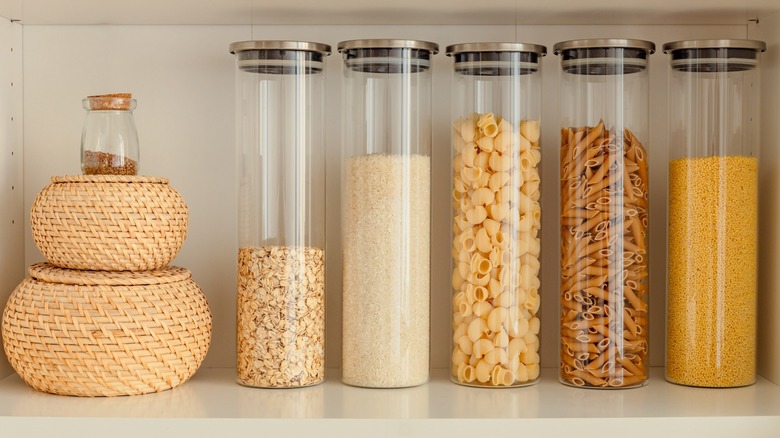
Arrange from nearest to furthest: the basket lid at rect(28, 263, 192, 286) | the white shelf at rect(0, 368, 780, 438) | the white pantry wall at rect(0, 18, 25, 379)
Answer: the white shelf at rect(0, 368, 780, 438), the basket lid at rect(28, 263, 192, 286), the white pantry wall at rect(0, 18, 25, 379)

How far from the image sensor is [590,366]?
114cm

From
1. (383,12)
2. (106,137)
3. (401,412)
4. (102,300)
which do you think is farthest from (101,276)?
(383,12)

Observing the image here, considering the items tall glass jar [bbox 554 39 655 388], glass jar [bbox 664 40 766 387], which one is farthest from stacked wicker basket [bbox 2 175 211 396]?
glass jar [bbox 664 40 766 387]

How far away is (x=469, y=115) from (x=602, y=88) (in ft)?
0.57

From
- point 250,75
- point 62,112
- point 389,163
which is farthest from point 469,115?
point 62,112

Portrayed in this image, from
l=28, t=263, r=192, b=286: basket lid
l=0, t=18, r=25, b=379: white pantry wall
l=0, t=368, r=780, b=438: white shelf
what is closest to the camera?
l=0, t=368, r=780, b=438: white shelf

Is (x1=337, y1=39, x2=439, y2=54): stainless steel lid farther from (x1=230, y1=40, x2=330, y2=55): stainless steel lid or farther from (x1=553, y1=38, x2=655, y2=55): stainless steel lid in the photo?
(x1=553, y1=38, x2=655, y2=55): stainless steel lid

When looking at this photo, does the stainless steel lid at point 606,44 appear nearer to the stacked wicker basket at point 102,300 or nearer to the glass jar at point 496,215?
the glass jar at point 496,215

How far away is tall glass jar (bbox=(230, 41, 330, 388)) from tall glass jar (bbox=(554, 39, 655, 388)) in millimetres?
317

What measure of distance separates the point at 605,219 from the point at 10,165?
809 millimetres

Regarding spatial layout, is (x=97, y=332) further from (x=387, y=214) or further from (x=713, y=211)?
(x=713, y=211)

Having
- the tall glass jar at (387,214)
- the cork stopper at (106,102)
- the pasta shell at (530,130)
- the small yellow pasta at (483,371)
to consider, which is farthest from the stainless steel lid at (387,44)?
the small yellow pasta at (483,371)

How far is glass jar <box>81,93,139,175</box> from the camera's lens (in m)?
1.13

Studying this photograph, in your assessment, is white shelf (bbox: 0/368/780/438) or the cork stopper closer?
white shelf (bbox: 0/368/780/438)
